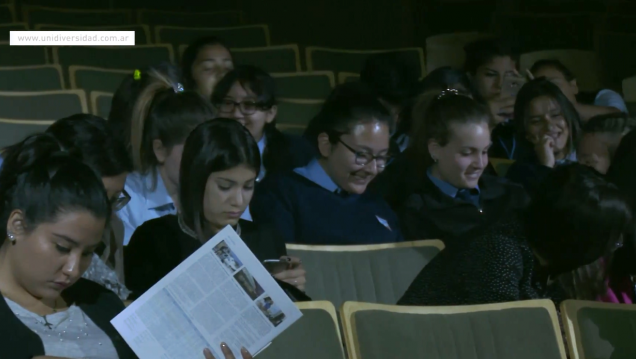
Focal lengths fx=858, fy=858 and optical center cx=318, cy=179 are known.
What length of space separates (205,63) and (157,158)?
771 millimetres

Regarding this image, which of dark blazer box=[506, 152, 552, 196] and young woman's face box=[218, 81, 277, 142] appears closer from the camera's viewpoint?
young woman's face box=[218, 81, 277, 142]

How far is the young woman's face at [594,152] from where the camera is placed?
110 inches

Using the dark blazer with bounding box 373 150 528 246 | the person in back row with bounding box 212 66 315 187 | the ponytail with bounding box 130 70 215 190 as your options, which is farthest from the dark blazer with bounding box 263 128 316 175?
the ponytail with bounding box 130 70 215 190

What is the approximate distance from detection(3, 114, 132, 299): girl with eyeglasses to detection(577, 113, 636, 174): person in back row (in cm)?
159

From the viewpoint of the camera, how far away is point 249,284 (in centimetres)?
144

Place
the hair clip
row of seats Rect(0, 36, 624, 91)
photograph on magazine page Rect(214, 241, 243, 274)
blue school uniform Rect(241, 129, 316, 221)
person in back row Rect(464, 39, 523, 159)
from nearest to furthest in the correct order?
photograph on magazine page Rect(214, 241, 243, 274)
blue school uniform Rect(241, 129, 316, 221)
the hair clip
person in back row Rect(464, 39, 523, 159)
row of seats Rect(0, 36, 624, 91)

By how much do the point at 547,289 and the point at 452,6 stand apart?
2.15 m

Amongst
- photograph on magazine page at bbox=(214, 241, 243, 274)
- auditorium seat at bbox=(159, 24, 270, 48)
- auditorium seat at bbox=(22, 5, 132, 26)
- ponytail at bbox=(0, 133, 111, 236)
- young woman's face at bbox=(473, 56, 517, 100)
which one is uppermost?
auditorium seat at bbox=(22, 5, 132, 26)

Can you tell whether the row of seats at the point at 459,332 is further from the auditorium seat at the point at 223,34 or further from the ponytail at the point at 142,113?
the auditorium seat at the point at 223,34

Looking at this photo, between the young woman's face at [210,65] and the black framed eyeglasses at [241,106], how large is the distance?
225 mm

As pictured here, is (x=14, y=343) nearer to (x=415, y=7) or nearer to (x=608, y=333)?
(x=608, y=333)

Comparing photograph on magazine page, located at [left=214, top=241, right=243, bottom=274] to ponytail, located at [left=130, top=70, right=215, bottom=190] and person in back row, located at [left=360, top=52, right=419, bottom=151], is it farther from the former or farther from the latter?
person in back row, located at [left=360, top=52, right=419, bottom=151]

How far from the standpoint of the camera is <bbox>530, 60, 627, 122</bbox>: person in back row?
3.24 metres

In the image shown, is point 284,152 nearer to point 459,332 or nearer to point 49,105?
point 49,105
